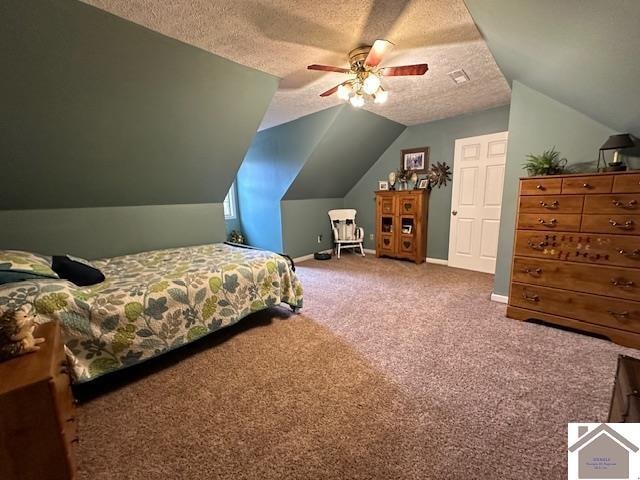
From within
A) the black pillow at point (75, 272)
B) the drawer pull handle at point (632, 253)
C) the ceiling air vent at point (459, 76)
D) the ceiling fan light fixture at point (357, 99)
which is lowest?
the black pillow at point (75, 272)

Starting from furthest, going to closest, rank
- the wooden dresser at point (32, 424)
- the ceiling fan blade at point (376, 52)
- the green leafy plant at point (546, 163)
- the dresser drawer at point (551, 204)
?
the green leafy plant at point (546, 163), the dresser drawer at point (551, 204), the ceiling fan blade at point (376, 52), the wooden dresser at point (32, 424)

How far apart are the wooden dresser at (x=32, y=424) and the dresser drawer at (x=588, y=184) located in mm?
3410

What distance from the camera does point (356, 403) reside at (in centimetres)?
158

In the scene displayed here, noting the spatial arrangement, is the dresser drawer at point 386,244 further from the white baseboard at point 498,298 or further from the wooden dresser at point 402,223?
the white baseboard at point 498,298

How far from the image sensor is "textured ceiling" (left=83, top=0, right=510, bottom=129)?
1.63m

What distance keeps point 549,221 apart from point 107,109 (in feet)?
12.5

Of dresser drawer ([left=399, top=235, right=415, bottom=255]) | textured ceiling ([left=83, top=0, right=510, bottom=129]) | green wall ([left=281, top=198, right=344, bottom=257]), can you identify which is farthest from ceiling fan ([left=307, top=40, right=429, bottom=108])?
dresser drawer ([left=399, top=235, right=415, bottom=255])

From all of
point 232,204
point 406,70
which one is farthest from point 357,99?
point 232,204

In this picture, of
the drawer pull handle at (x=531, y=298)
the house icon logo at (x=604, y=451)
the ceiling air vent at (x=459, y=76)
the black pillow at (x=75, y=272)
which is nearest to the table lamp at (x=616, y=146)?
the drawer pull handle at (x=531, y=298)

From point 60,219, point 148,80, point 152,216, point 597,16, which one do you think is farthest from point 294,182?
point 597,16

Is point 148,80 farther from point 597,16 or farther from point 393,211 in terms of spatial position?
point 393,211

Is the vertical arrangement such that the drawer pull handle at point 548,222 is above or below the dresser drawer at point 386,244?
above

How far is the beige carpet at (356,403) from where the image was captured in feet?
4.06

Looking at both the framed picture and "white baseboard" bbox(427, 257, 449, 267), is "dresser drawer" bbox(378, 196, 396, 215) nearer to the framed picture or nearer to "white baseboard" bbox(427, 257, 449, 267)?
the framed picture
